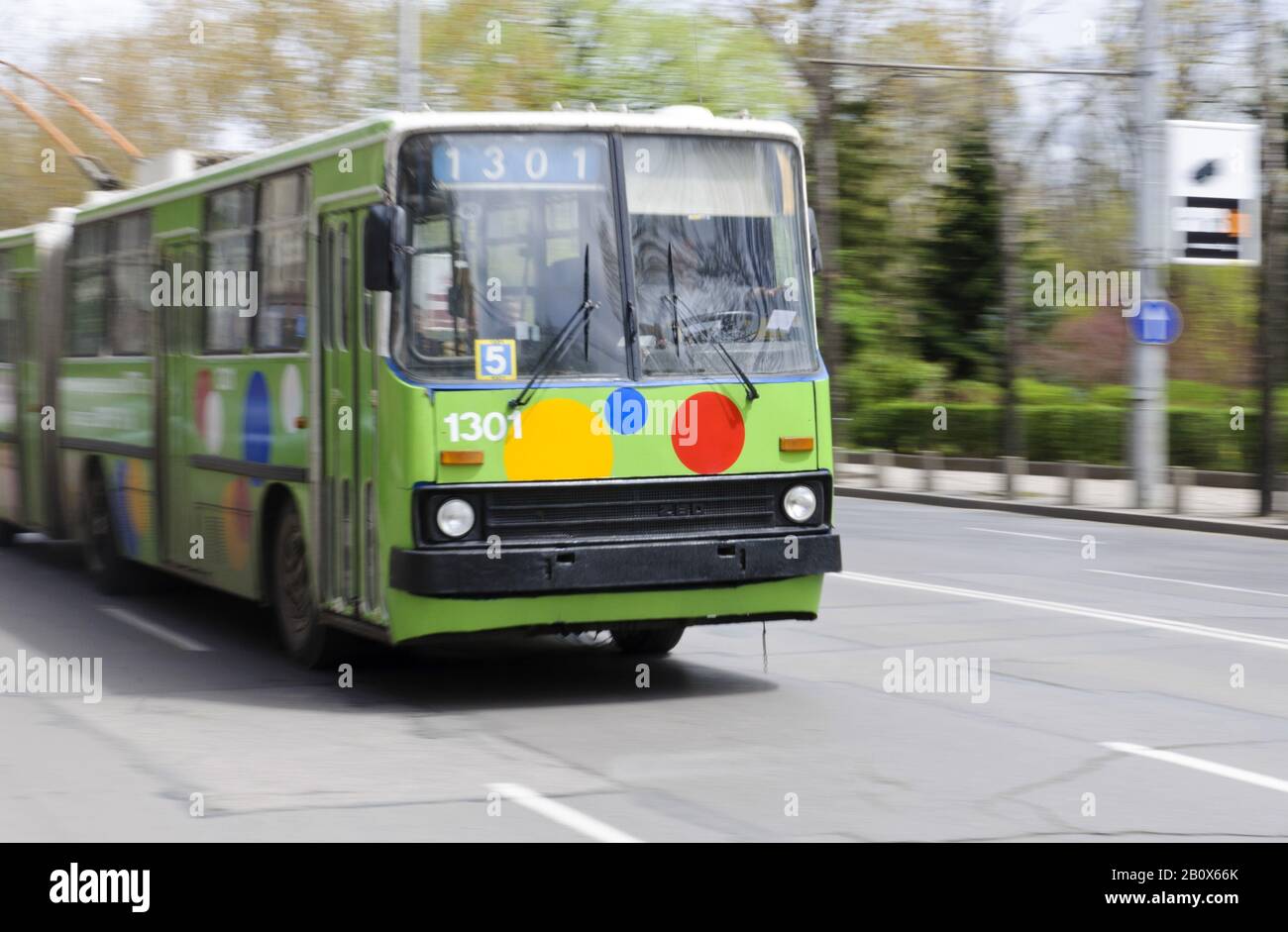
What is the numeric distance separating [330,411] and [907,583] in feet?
22.8

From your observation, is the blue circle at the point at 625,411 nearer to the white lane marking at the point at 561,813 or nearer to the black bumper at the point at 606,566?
the black bumper at the point at 606,566

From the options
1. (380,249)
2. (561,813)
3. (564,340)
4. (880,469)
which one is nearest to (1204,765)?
(561,813)

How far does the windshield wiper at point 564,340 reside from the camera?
9156 millimetres

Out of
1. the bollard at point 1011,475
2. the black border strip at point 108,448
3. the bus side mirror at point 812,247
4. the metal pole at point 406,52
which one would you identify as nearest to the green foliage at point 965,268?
the bollard at point 1011,475

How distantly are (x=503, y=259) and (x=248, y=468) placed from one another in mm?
2832

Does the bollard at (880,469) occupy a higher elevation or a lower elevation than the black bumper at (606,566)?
lower

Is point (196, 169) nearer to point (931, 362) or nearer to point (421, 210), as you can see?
point (421, 210)

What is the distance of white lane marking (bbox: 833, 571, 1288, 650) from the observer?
40.9 ft

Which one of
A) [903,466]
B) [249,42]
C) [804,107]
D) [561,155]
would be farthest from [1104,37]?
[561,155]

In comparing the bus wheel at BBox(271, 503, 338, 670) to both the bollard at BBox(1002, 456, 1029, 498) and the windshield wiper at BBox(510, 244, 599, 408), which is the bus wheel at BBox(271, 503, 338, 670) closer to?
the windshield wiper at BBox(510, 244, 599, 408)

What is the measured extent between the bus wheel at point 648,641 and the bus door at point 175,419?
2.99 metres

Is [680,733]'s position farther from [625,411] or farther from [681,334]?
[681,334]

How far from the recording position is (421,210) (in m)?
9.20

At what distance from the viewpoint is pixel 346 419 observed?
9781mm
